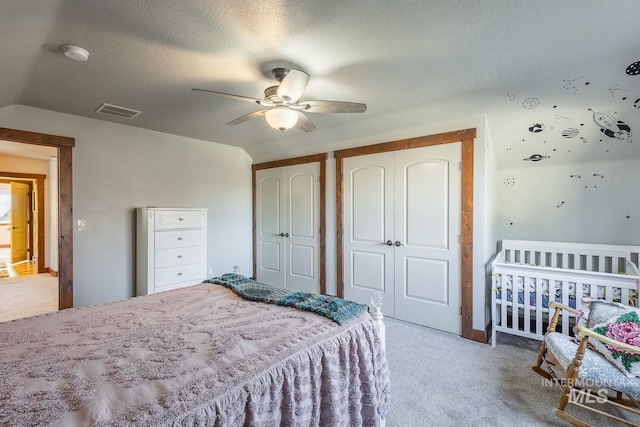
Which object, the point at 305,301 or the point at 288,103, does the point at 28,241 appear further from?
the point at 305,301

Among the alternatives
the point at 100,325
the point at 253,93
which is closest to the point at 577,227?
the point at 253,93

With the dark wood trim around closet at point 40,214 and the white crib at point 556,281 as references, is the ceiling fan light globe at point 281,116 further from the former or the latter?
the dark wood trim around closet at point 40,214

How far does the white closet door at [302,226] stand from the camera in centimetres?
436

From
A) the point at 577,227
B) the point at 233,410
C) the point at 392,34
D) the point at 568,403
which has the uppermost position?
the point at 392,34

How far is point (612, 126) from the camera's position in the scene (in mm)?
2670

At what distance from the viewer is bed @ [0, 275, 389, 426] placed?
3.10 feet

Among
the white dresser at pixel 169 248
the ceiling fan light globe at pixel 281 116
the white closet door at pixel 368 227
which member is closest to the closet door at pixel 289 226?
the white closet door at pixel 368 227

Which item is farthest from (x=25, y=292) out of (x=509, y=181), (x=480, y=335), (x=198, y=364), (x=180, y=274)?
(x=509, y=181)

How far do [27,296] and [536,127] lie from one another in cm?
688

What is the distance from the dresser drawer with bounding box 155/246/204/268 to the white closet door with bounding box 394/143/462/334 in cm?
256

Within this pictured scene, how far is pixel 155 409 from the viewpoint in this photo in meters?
0.91

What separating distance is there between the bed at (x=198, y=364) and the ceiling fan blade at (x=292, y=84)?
54.3 inches

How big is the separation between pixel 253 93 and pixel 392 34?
139 cm

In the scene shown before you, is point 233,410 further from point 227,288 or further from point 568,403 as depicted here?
point 568,403
